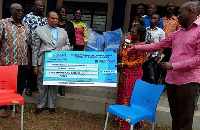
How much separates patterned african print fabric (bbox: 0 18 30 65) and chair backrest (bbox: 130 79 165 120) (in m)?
2.00

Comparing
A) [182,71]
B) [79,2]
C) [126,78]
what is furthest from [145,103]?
[79,2]

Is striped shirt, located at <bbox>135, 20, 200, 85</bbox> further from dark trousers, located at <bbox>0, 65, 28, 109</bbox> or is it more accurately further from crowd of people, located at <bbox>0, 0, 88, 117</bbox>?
dark trousers, located at <bbox>0, 65, 28, 109</bbox>

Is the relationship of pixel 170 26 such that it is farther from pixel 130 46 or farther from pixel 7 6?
pixel 7 6

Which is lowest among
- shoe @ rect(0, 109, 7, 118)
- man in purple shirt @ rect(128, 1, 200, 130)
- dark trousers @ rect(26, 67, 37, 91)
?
shoe @ rect(0, 109, 7, 118)

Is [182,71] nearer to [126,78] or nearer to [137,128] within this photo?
[126,78]

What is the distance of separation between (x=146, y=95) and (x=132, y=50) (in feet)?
2.43

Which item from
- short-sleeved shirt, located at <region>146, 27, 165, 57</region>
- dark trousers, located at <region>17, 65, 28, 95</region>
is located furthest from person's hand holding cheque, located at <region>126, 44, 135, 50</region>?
dark trousers, located at <region>17, 65, 28, 95</region>

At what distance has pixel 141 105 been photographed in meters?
3.40

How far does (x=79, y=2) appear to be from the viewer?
8.91m

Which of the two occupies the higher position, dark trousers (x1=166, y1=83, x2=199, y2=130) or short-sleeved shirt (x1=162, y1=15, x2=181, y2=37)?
short-sleeved shirt (x1=162, y1=15, x2=181, y2=37)

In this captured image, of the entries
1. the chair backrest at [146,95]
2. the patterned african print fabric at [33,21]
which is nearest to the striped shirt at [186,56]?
the chair backrest at [146,95]

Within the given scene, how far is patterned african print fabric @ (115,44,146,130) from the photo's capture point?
3646mm

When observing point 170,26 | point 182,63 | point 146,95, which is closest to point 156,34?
point 170,26

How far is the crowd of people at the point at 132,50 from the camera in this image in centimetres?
266
